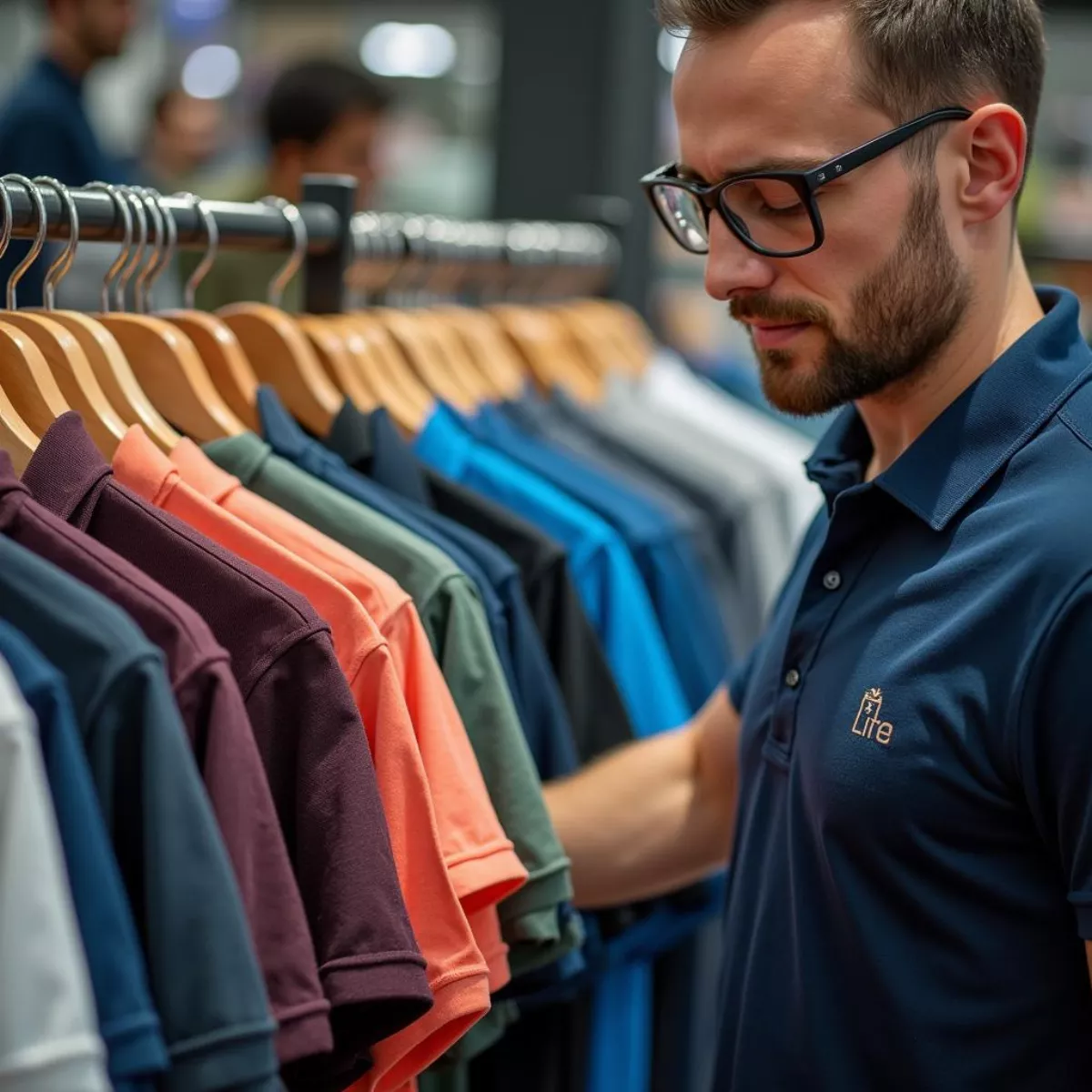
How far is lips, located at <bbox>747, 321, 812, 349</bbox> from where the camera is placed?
1.30 meters

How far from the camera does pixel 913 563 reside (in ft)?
4.13

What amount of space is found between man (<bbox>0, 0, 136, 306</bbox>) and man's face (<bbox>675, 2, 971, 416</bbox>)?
2629 millimetres

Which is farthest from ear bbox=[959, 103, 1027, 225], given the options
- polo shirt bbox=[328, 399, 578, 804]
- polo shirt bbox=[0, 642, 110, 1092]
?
polo shirt bbox=[0, 642, 110, 1092]

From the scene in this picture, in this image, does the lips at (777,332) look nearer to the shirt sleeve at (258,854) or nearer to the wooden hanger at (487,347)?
the shirt sleeve at (258,854)

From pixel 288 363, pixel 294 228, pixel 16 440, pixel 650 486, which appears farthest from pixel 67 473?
pixel 650 486

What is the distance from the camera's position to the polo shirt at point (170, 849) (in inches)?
34.6

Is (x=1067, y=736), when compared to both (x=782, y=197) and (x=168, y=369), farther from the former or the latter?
(x=168, y=369)

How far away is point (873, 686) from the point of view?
122cm

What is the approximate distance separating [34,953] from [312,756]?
0.30 m

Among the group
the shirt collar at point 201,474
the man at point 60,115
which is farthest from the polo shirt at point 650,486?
the man at point 60,115

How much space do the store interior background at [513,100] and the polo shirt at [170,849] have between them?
243cm

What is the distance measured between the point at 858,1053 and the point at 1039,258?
4.45 meters

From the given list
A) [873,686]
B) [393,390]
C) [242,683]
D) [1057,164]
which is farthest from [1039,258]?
[242,683]

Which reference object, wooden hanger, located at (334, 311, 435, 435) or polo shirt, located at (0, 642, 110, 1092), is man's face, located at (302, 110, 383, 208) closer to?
wooden hanger, located at (334, 311, 435, 435)
